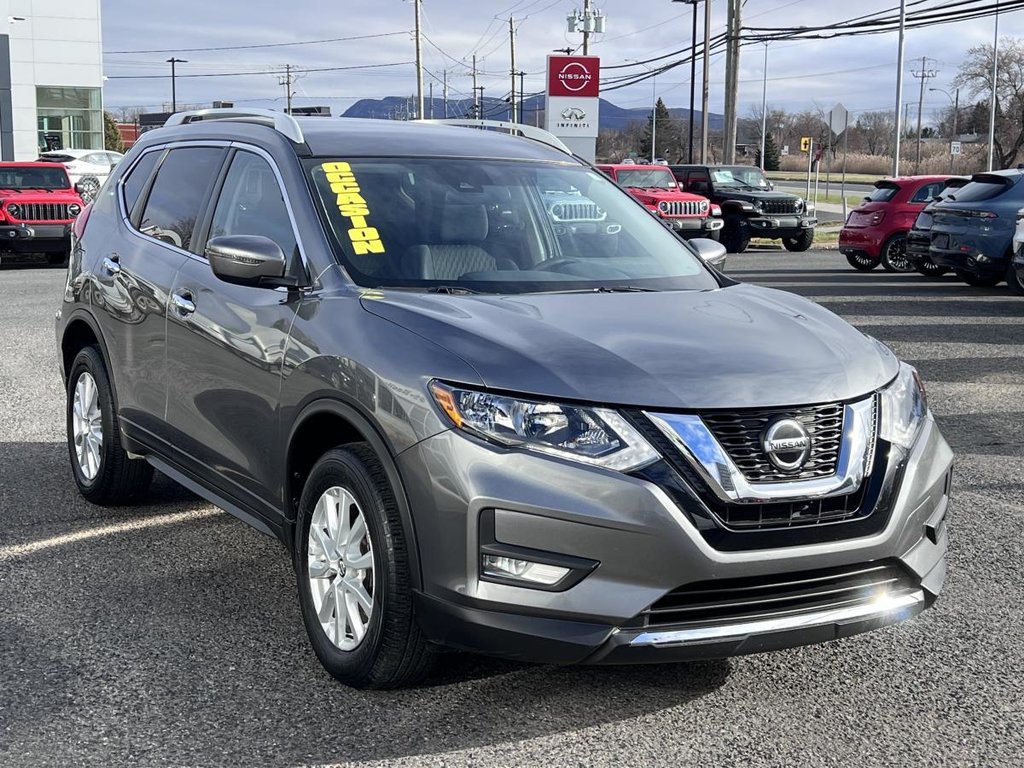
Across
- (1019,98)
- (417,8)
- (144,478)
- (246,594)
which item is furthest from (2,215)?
(1019,98)

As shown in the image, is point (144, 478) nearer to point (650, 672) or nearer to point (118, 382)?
point (118, 382)

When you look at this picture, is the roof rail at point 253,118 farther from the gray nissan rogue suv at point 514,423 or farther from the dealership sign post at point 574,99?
the dealership sign post at point 574,99

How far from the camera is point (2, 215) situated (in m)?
22.7

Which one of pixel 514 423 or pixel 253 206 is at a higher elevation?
pixel 253 206

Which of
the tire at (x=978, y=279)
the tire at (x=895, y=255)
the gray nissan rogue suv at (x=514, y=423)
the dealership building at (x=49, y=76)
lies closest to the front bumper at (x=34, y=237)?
the tire at (x=895, y=255)

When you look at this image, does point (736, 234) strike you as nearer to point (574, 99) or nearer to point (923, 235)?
point (574, 99)

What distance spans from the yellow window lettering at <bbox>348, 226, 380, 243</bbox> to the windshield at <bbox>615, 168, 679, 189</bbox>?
21354mm

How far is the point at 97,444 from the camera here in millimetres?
6082

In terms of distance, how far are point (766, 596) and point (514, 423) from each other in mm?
849

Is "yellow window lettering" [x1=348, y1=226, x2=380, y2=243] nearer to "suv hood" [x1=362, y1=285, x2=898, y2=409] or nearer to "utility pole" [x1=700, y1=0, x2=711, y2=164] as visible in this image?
"suv hood" [x1=362, y1=285, x2=898, y2=409]

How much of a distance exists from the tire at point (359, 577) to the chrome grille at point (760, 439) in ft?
3.13

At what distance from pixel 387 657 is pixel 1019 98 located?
8837cm

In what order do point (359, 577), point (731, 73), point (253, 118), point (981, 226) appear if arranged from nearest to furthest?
point (359, 577) → point (253, 118) → point (981, 226) → point (731, 73)

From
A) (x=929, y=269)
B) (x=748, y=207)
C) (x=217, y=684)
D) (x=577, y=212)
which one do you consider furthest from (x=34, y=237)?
(x=217, y=684)
